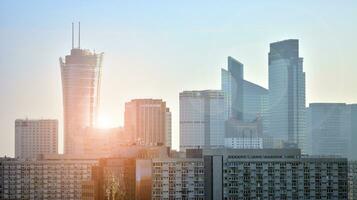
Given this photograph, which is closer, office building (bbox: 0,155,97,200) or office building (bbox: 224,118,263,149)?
office building (bbox: 0,155,97,200)

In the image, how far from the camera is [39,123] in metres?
125

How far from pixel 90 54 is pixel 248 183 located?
10127cm

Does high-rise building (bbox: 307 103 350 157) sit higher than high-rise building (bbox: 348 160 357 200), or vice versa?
high-rise building (bbox: 307 103 350 157)

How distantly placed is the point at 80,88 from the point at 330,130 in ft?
153

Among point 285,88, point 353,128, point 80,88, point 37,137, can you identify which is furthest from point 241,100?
point 37,137

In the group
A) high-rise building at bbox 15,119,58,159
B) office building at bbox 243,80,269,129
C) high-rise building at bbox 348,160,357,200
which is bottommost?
high-rise building at bbox 348,160,357,200

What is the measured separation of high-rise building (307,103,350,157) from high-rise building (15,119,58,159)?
3726 cm

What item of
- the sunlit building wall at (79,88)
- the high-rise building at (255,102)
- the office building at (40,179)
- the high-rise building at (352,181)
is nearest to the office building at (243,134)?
the high-rise building at (255,102)

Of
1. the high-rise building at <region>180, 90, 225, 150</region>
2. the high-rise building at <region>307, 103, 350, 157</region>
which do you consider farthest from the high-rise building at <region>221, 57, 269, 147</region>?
the high-rise building at <region>307, 103, 350, 157</region>

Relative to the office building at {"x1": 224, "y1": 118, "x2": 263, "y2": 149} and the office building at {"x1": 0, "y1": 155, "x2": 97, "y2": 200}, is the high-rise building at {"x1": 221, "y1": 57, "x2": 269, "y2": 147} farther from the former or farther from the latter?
the office building at {"x1": 0, "y1": 155, "x2": 97, "y2": 200}

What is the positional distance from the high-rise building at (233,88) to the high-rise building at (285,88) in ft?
22.8

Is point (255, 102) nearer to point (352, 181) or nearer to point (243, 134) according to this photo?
point (243, 134)

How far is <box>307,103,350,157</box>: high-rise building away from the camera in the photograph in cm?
11869

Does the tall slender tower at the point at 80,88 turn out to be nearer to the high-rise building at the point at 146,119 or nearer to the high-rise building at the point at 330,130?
the high-rise building at the point at 146,119
